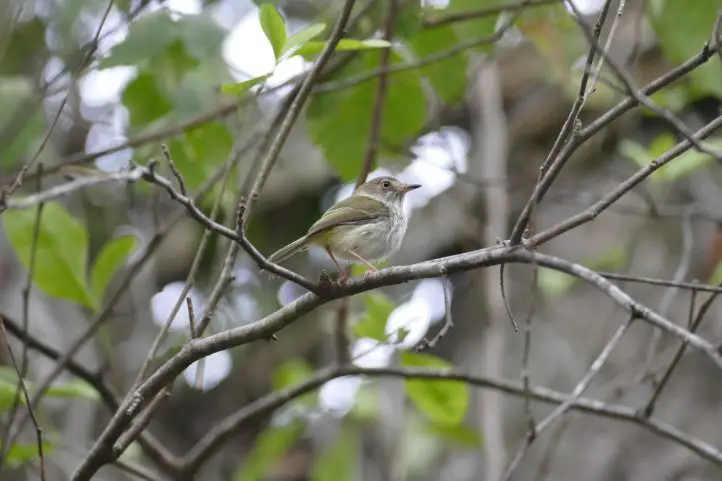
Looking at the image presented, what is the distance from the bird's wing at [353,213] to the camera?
11.5ft

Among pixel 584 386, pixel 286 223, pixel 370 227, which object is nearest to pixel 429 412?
pixel 370 227

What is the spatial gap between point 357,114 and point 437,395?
4.06 ft

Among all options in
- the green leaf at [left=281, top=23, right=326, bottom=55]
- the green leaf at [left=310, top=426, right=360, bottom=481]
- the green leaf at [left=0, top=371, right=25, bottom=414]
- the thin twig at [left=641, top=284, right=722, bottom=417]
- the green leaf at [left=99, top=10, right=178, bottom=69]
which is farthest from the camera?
the green leaf at [left=310, top=426, right=360, bottom=481]

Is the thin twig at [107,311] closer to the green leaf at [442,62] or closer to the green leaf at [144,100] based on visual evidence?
the green leaf at [144,100]

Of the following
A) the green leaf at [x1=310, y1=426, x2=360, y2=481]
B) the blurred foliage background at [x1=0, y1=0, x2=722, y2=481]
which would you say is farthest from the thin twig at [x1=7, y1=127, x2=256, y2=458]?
the green leaf at [x1=310, y1=426, x2=360, y2=481]

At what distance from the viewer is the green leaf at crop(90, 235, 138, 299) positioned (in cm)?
328

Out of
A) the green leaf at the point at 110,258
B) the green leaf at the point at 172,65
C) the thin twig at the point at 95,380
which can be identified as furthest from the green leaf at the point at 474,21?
the thin twig at the point at 95,380

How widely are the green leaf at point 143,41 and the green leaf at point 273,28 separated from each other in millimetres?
920

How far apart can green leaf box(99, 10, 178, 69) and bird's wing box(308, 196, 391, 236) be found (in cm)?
87

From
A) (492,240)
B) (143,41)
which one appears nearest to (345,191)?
(492,240)

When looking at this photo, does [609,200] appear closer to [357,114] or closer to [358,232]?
Result: [358,232]

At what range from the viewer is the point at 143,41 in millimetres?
3213

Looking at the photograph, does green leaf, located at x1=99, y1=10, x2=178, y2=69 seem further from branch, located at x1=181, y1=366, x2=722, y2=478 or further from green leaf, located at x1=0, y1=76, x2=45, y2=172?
branch, located at x1=181, y1=366, x2=722, y2=478

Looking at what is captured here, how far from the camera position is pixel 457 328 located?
6.56 metres
